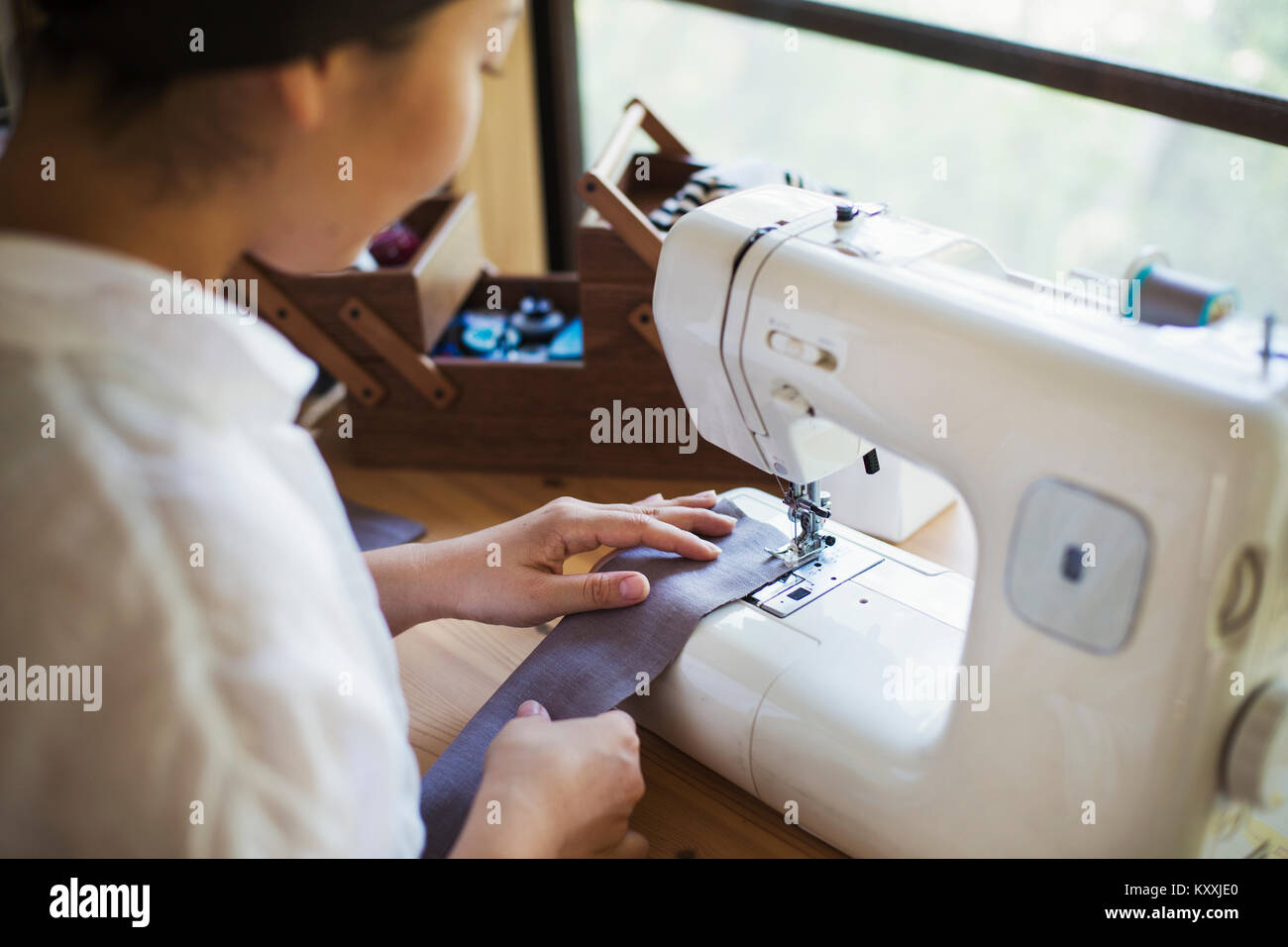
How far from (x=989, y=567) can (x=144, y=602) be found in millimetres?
507

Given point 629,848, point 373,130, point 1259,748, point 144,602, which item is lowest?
point 629,848

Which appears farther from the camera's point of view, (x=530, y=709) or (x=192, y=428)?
(x=530, y=709)

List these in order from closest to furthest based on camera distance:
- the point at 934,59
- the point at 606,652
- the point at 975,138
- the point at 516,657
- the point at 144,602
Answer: the point at 144,602 < the point at 606,652 < the point at 516,657 < the point at 934,59 < the point at 975,138

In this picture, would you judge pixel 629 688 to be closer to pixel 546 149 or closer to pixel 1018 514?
pixel 1018 514

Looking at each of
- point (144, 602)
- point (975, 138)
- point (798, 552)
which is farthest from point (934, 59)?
point (975, 138)

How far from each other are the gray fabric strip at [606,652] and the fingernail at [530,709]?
2cm

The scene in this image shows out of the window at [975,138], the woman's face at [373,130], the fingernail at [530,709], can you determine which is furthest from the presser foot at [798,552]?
the window at [975,138]

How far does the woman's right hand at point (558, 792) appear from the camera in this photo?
0.74m

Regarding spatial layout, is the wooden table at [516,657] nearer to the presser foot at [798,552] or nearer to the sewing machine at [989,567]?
the sewing machine at [989,567]

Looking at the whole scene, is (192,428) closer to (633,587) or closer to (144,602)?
(144,602)

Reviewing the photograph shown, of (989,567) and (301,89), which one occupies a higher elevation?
(301,89)

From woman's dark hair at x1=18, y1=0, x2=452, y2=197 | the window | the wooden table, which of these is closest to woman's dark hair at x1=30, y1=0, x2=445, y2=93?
woman's dark hair at x1=18, y1=0, x2=452, y2=197

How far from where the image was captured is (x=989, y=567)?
0.73 meters
